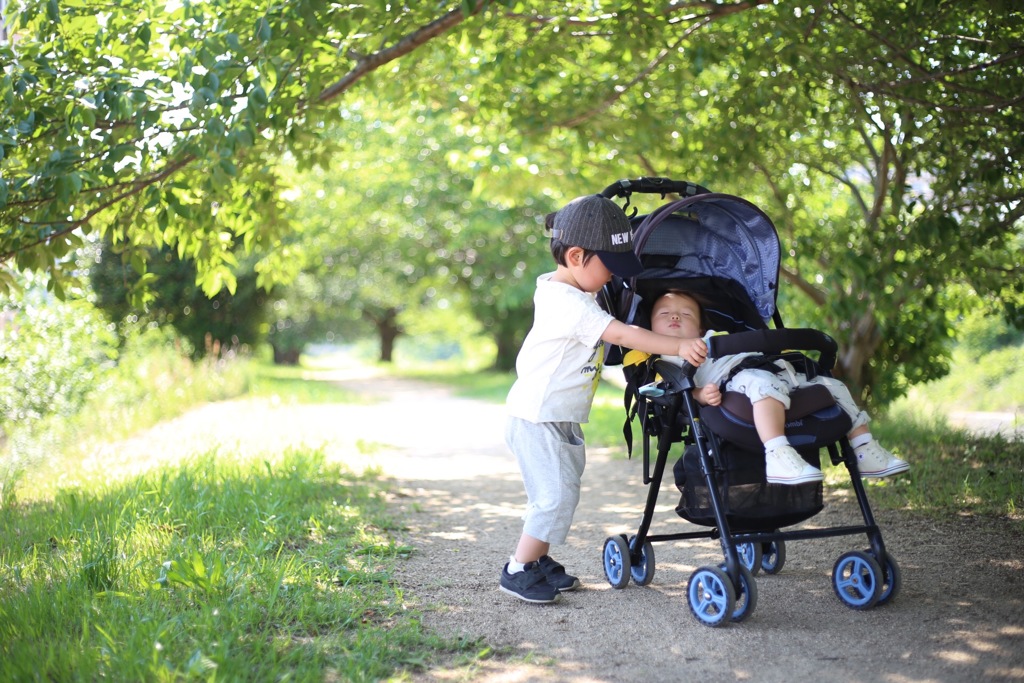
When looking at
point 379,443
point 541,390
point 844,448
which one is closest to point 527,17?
point 541,390

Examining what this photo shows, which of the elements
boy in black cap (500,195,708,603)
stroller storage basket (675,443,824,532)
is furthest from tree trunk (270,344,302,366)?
stroller storage basket (675,443,824,532)

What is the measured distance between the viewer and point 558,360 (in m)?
3.92

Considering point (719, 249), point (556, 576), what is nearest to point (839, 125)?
point (719, 249)

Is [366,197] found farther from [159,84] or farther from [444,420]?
[159,84]

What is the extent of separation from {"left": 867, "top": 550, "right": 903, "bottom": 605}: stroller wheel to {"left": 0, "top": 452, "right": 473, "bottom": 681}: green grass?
1.78 m

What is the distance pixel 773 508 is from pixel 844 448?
0.39 meters

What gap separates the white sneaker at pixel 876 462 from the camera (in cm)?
373

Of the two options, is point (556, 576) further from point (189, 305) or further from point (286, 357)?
point (286, 357)

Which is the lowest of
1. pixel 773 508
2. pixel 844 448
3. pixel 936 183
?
pixel 773 508

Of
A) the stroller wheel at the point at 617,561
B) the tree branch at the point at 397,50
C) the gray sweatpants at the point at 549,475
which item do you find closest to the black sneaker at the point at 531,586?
the gray sweatpants at the point at 549,475

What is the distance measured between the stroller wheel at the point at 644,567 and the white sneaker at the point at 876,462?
103 centimetres

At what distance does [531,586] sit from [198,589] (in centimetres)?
141

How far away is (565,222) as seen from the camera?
3871mm

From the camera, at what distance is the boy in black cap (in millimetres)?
3834
